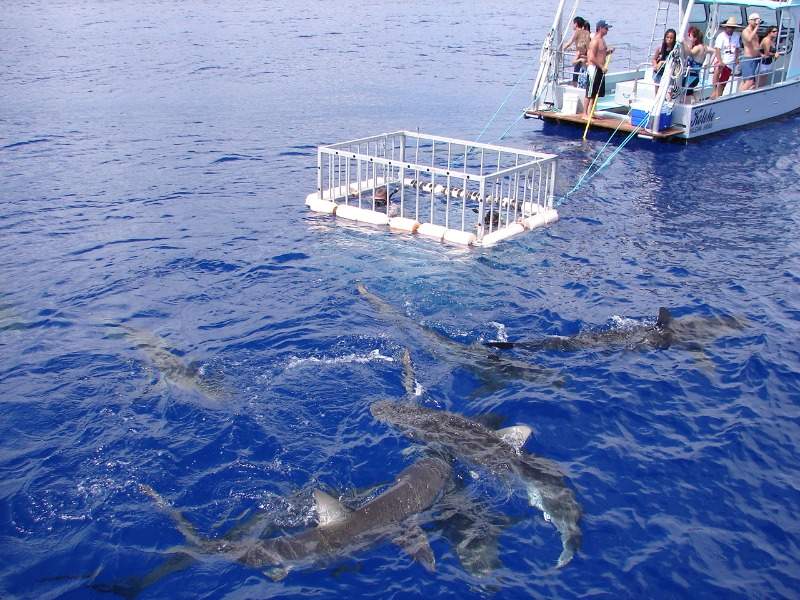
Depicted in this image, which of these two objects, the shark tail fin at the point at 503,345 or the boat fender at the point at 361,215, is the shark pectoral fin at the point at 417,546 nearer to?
the shark tail fin at the point at 503,345

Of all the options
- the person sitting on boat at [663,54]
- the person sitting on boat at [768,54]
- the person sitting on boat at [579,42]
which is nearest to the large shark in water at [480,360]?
the person sitting on boat at [663,54]

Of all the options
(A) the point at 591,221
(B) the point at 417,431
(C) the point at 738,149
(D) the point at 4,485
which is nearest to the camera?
(D) the point at 4,485

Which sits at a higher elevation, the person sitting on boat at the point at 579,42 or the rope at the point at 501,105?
the person sitting on boat at the point at 579,42

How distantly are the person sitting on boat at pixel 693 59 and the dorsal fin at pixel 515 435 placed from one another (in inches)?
667

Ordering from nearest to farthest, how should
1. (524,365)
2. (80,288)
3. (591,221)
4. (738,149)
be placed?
(524,365) → (80,288) → (591,221) → (738,149)

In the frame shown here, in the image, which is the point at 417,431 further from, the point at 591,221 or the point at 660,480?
the point at 591,221

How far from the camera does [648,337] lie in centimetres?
1124

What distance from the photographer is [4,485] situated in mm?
8109

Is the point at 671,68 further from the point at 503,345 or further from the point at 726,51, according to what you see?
the point at 503,345

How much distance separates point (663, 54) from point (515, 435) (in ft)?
60.3

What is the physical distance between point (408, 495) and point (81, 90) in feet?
89.6

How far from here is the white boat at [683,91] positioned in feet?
74.2

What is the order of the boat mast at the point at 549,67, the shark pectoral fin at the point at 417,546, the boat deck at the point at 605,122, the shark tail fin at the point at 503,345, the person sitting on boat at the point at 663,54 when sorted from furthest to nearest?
the boat mast at the point at 549,67 < the boat deck at the point at 605,122 < the person sitting on boat at the point at 663,54 < the shark tail fin at the point at 503,345 < the shark pectoral fin at the point at 417,546

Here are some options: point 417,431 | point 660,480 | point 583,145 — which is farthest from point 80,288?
point 583,145
